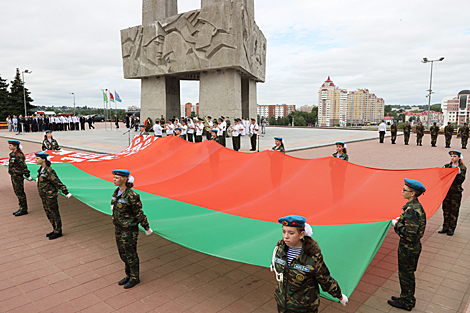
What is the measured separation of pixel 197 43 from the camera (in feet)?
87.2

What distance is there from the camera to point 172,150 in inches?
380

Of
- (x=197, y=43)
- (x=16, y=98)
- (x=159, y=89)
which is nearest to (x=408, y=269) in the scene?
(x=197, y=43)

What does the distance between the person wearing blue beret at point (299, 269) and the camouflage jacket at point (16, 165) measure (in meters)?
8.03

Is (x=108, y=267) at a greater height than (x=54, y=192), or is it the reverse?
(x=54, y=192)

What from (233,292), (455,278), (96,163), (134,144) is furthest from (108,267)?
(134,144)

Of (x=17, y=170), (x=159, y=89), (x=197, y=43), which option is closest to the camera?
(x=17, y=170)

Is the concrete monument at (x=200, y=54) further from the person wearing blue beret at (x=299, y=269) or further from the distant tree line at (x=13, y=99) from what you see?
the distant tree line at (x=13, y=99)

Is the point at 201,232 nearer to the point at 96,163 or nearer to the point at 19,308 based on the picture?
the point at 19,308

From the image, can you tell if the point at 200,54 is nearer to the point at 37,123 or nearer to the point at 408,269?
the point at 37,123

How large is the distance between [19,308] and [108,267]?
1.40 m

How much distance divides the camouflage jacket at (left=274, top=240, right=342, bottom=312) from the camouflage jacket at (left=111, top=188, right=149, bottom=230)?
2.53m

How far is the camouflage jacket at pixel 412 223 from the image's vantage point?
3.89m

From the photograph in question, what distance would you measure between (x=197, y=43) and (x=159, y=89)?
6.58 meters

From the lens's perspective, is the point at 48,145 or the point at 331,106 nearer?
the point at 48,145
